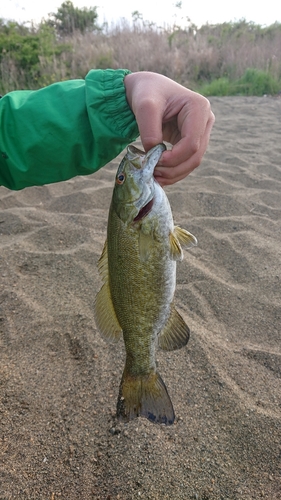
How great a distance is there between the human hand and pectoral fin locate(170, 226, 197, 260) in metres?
0.25

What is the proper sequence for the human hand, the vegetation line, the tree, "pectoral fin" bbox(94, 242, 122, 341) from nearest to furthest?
the human hand, "pectoral fin" bbox(94, 242, 122, 341), the vegetation line, the tree

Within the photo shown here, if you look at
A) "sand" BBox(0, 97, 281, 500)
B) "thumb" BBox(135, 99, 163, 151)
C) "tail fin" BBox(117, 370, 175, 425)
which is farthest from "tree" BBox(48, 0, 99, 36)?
"tail fin" BBox(117, 370, 175, 425)

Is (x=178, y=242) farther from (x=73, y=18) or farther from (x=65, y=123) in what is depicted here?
(x=73, y=18)

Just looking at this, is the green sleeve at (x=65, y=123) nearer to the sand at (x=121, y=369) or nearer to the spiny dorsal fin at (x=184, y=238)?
the spiny dorsal fin at (x=184, y=238)

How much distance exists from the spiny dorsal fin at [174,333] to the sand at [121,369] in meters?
0.54

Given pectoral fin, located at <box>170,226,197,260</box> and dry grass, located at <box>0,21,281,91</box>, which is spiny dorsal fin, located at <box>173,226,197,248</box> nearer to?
pectoral fin, located at <box>170,226,197,260</box>

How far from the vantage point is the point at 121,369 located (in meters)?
2.34

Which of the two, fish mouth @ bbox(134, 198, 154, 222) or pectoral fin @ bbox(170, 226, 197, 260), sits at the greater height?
fish mouth @ bbox(134, 198, 154, 222)

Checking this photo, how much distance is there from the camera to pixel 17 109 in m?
1.99

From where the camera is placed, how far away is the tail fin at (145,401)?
1702 mm

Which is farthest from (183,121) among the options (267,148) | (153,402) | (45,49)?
(45,49)

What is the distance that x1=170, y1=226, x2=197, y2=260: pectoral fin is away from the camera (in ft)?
5.49

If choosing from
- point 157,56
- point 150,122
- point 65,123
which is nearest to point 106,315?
point 150,122

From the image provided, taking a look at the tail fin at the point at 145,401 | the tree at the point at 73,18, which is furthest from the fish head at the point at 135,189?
the tree at the point at 73,18
